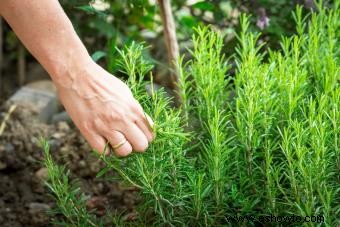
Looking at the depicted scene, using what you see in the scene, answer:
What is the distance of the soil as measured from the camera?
2104mm

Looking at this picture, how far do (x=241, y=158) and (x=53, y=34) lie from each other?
0.55 meters

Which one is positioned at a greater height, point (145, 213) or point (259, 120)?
point (259, 120)

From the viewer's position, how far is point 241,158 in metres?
1.59

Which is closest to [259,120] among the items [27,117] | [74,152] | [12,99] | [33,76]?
[74,152]

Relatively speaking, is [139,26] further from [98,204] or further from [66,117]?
[98,204]

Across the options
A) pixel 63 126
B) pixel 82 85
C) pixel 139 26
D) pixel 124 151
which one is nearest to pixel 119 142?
pixel 124 151

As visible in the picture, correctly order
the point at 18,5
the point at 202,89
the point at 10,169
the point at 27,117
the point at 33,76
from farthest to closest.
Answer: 1. the point at 33,76
2. the point at 27,117
3. the point at 10,169
4. the point at 202,89
5. the point at 18,5

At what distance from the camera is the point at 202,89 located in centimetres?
160

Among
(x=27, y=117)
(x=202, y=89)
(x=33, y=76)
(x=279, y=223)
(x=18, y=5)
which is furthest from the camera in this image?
(x=33, y=76)

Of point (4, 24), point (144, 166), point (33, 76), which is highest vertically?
point (144, 166)

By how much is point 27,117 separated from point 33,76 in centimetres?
62

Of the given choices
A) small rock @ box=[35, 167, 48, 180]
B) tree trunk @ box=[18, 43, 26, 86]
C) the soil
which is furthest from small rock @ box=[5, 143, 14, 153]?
tree trunk @ box=[18, 43, 26, 86]

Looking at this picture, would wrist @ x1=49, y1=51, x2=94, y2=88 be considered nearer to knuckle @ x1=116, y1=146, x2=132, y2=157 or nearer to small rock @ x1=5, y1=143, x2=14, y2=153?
knuckle @ x1=116, y1=146, x2=132, y2=157

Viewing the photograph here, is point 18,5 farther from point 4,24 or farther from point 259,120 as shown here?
point 4,24
